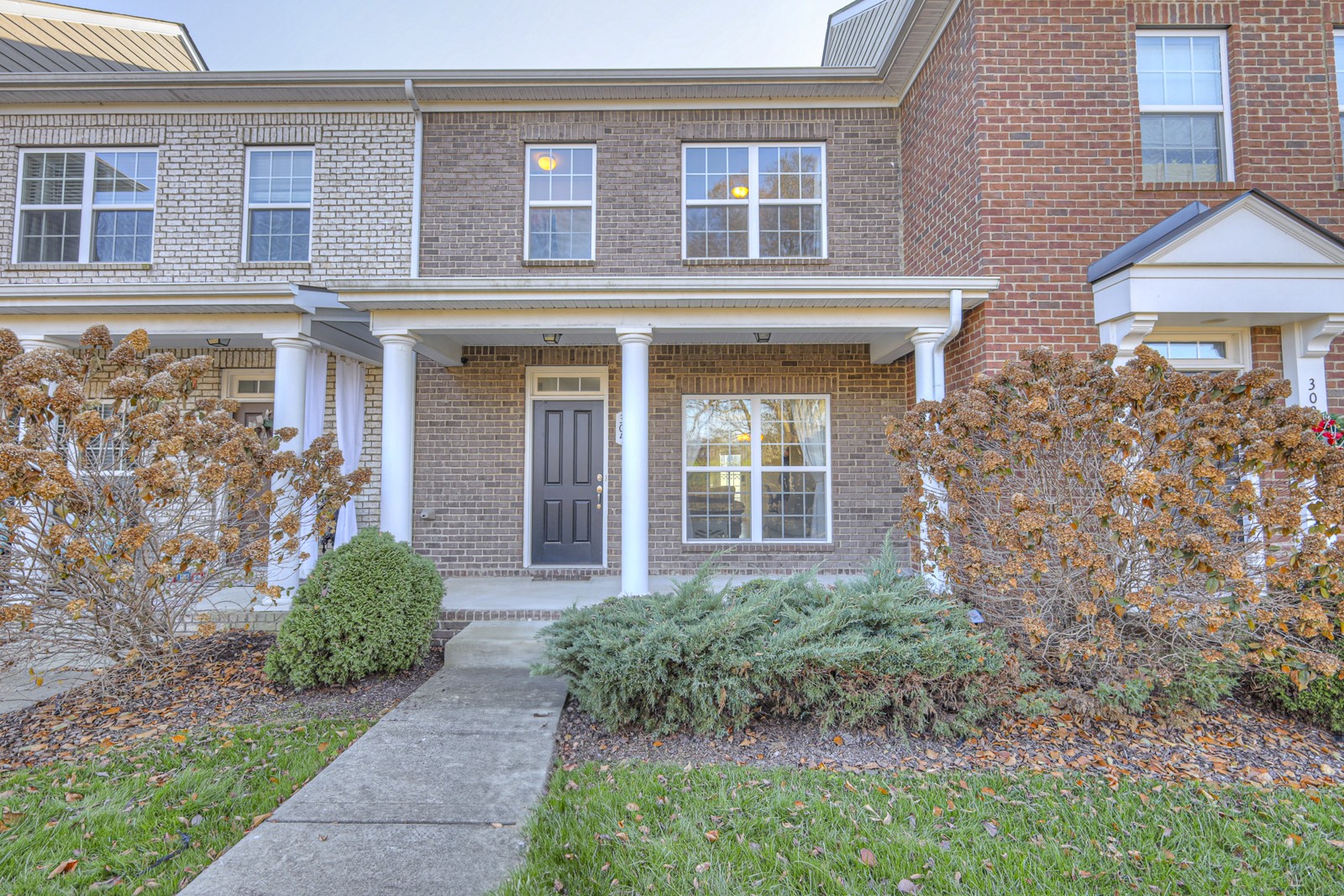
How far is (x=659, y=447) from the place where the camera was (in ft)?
24.9

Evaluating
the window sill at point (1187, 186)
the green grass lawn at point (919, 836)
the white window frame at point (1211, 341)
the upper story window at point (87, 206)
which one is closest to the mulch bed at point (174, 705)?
the green grass lawn at point (919, 836)

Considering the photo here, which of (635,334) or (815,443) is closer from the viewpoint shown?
(635,334)

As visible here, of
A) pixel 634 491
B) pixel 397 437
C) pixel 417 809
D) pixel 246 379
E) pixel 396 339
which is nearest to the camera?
pixel 417 809

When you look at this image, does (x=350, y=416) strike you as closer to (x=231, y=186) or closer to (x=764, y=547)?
(x=231, y=186)

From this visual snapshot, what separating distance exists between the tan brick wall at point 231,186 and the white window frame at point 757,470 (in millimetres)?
4161

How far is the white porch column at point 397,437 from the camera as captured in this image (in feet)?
18.4

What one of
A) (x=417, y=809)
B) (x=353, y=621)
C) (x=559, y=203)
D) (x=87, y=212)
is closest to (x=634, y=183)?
(x=559, y=203)

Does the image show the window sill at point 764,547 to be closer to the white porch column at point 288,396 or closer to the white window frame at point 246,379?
the white porch column at point 288,396

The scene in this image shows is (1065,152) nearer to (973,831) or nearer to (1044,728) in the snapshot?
(1044,728)

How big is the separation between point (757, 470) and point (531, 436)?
2762 millimetres

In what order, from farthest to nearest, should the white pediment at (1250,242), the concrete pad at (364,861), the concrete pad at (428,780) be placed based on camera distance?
the white pediment at (1250,242), the concrete pad at (428,780), the concrete pad at (364,861)

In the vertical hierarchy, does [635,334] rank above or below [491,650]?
above

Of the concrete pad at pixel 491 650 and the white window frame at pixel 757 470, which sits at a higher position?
the white window frame at pixel 757 470

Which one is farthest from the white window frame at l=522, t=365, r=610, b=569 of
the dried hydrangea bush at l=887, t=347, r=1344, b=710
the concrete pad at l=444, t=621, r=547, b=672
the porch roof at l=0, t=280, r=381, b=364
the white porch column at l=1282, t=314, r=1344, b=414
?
the white porch column at l=1282, t=314, r=1344, b=414
